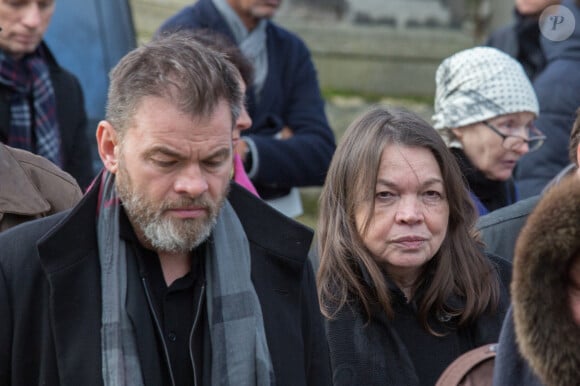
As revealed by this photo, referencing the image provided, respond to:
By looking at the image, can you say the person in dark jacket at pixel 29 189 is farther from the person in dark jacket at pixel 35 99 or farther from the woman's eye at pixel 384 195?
the person in dark jacket at pixel 35 99

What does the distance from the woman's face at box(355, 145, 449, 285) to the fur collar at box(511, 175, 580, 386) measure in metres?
1.31

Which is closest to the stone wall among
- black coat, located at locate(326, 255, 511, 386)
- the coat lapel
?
black coat, located at locate(326, 255, 511, 386)

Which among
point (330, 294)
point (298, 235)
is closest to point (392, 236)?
point (330, 294)

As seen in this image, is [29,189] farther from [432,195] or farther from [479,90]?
[479,90]

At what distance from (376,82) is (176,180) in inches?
326

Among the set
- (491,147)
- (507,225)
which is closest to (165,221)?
(507,225)

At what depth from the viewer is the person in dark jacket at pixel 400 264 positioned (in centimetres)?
368

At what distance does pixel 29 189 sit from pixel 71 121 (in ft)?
4.88

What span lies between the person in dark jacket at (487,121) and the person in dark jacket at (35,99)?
1.50 m

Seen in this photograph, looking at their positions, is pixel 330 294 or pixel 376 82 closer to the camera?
pixel 330 294

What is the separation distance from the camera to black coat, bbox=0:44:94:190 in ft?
16.0

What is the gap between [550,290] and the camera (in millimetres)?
2439

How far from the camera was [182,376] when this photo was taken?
2.98m

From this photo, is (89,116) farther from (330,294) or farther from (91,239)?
(91,239)
